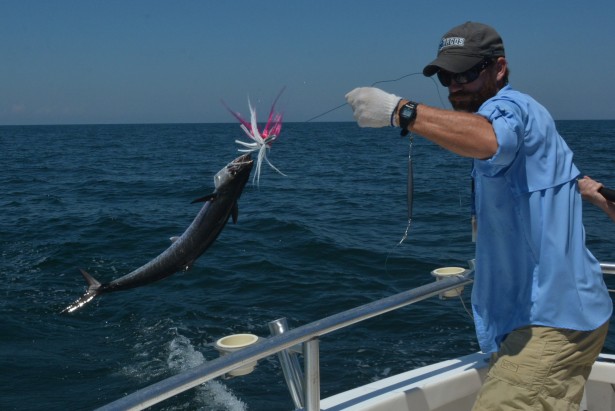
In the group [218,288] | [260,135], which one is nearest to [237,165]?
[260,135]

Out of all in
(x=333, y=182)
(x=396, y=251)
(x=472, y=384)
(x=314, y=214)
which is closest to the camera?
(x=472, y=384)

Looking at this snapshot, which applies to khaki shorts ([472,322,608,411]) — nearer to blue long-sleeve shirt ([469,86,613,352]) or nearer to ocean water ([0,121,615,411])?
blue long-sleeve shirt ([469,86,613,352])

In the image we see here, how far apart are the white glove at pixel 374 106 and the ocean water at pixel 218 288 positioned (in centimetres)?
83

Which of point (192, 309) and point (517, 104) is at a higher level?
point (517, 104)

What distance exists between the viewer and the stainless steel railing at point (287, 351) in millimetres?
2100

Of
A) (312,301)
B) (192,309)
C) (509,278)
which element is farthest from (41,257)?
(509,278)

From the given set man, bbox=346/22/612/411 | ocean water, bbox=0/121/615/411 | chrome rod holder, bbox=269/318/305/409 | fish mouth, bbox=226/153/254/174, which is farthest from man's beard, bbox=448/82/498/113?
chrome rod holder, bbox=269/318/305/409

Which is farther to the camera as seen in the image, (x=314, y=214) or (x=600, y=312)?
(x=314, y=214)

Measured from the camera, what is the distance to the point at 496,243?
258cm

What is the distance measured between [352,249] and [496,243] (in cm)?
1056

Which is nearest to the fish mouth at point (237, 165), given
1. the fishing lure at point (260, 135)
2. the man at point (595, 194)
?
the fishing lure at point (260, 135)

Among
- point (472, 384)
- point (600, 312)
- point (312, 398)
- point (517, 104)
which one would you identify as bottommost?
point (472, 384)

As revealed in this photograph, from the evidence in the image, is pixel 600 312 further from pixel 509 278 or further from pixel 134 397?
pixel 134 397

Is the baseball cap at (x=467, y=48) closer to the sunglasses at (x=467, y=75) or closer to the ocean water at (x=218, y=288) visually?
the sunglasses at (x=467, y=75)
